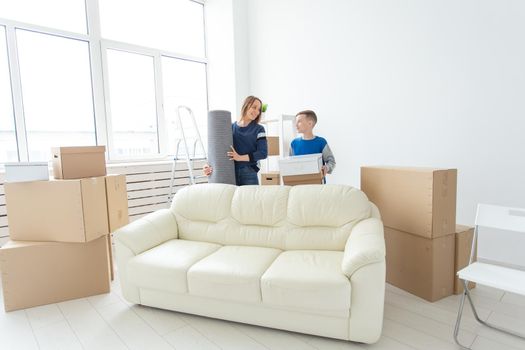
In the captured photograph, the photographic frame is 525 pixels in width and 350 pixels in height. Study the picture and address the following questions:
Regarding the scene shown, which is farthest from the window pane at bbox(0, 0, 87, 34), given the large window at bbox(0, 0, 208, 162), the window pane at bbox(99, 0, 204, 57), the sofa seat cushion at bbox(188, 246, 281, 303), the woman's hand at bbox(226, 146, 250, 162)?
the sofa seat cushion at bbox(188, 246, 281, 303)

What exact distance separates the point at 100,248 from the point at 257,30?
3620 mm

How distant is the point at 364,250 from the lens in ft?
5.82

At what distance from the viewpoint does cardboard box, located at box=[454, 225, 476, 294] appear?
2.39 metres

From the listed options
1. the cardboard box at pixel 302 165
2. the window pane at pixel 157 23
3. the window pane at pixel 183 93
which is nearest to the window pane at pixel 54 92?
the window pane at pixel 157 23

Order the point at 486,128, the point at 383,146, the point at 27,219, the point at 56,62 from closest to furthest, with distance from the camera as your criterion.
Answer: the point at 27,219 → the point at 486,128 → the point at 383,146 → the point at 56,62

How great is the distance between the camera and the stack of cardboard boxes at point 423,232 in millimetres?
2266

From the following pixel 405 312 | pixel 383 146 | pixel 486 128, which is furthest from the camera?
pixel 383 146

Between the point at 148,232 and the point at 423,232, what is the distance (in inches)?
79.1

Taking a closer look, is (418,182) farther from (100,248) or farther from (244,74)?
(244,74)

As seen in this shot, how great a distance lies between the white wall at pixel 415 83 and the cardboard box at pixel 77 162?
248cm

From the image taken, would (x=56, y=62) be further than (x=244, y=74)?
No

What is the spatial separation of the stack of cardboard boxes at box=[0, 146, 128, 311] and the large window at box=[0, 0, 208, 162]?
4.46 ft

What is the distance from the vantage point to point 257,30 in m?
4.70

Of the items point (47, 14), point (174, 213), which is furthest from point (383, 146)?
point (47, 14)
